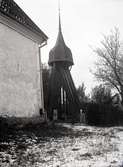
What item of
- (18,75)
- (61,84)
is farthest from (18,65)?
(61,84)

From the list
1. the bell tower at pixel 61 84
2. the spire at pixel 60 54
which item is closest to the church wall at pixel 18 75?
the bell tower at pixel 61 84

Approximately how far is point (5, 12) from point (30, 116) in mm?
5862

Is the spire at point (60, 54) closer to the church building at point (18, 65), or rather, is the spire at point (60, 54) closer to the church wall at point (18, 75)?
the church building at point (18, 65)

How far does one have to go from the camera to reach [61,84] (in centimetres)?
3064

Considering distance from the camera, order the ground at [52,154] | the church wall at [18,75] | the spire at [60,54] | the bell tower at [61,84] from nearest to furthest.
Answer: the ground at [52,154] < the church wall at [18,75] < the bell tower at [61,84] < the spire at [60,54]

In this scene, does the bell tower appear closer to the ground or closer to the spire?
the spire

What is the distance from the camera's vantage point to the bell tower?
29281 millimetres

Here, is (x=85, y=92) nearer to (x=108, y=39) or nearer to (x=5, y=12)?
(x=108, y=39)

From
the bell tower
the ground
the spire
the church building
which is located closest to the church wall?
the church building

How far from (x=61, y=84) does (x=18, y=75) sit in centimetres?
1599

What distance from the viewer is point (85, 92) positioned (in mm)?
51500

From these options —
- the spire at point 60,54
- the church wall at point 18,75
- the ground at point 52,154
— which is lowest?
the ground at point 52,154

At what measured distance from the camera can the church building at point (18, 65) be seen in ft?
44.3

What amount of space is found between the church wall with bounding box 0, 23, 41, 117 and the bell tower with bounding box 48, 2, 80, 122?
12.3 m
